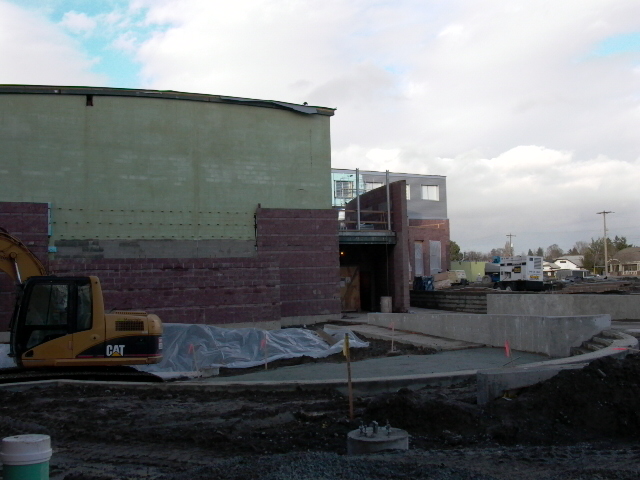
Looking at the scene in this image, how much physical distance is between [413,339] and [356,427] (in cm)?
1186

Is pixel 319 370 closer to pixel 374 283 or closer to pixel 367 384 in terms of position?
pixel 367 384

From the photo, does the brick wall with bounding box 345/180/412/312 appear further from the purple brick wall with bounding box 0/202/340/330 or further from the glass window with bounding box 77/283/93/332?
the glass window with bounding box 77/283/93/332

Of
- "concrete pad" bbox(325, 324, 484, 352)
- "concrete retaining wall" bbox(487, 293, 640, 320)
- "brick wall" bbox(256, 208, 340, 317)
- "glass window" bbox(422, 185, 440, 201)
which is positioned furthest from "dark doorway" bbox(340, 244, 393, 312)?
"glass window" bbox(422, 185, 440, 201)

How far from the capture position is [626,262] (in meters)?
108

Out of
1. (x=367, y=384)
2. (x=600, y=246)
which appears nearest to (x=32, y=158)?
(x=367, y=384)

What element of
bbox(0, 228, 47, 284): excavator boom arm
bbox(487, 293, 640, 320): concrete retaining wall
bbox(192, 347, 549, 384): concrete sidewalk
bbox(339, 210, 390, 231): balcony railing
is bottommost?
bbox(192, 347, 549, 384): concrete sidewalk

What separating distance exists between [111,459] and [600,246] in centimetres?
12441

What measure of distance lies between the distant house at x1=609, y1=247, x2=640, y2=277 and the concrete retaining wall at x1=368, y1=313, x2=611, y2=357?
97.5 metres

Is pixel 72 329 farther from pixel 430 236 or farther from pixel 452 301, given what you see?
pixel 430 236

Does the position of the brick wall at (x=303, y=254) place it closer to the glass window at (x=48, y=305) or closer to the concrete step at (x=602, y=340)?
the glass window at (x=48, y=305)

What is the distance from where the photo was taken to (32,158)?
25.5 meters

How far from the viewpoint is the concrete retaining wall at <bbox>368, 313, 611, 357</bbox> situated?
15039 millimetres

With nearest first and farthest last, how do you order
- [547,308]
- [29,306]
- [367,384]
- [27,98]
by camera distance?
1. [367,384]
2. [29,306]
3. [547,308]
4. [27,98]

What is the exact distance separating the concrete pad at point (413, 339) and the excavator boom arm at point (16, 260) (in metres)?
10.5
